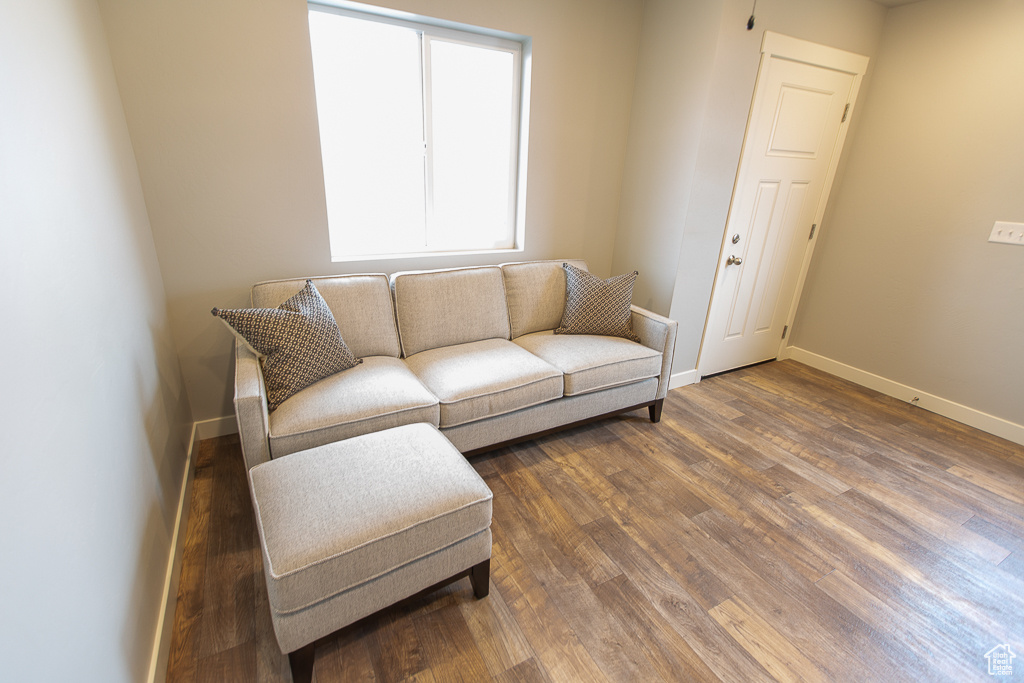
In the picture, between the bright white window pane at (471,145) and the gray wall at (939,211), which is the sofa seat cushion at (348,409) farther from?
the gray wall at (939,211)

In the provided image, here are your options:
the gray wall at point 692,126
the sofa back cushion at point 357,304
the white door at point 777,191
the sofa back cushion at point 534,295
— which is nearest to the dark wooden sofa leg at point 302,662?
the sofa back cushion at point 357,304

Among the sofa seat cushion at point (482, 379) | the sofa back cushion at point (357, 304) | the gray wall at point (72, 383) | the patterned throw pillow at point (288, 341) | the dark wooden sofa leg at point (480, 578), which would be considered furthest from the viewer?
the sofa back cushion at point (357, 304)

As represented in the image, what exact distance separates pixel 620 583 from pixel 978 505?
73.6 inches

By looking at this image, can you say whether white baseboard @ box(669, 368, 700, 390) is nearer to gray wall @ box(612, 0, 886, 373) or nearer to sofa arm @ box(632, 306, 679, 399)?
gray wall @ box(612, 0, 886, 373)

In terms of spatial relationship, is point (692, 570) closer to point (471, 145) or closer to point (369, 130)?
point (471, 145)

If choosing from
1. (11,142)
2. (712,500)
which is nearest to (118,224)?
(11,142)

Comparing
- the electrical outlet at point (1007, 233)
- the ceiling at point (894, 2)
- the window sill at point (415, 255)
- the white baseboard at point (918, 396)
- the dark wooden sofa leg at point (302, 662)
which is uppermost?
the ceiling at point (894, 2)

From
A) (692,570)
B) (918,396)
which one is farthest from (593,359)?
(918,396)

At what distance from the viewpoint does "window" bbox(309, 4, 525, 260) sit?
2342mm

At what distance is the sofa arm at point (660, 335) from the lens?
253 cm

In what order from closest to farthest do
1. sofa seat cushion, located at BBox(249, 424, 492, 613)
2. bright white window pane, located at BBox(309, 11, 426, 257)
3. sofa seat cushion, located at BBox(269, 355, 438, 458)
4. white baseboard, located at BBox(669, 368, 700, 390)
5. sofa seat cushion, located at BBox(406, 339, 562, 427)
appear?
1. sofa seat cushion, located at BBox(249, 424, 492, 613)
2. sofa seat cushion, located at BBox(269, 355, 438, 458)
3. sofa seat cushion, located at BBox(406, 339, 562, 427)
4. bright white window pane, located at BBox(309, 11, 426, 257)
5. white baseboard, located at BBox(669, 368, 700, 390)

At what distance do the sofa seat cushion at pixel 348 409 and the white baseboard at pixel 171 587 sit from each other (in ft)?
1.57

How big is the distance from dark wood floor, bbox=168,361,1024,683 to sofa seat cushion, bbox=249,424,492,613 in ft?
0.93

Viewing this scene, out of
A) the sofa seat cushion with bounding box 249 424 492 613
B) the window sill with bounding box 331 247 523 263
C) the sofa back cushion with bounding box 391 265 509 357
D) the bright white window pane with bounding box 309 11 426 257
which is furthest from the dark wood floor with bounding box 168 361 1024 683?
the bright white window pane with bounding box 309 11 426 257
